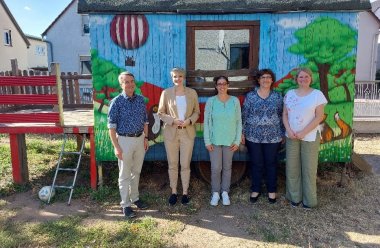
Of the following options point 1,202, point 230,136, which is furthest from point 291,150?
point 1,202

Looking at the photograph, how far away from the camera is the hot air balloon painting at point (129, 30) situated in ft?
17.1

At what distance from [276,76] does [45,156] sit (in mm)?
5370

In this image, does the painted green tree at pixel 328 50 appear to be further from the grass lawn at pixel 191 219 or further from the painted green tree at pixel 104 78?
the painted green tree at pixel 104 78

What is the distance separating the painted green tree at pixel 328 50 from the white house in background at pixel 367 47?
17.1 meters

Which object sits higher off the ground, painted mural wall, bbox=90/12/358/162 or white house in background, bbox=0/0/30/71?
white house in background, bbox=0/0/30/71

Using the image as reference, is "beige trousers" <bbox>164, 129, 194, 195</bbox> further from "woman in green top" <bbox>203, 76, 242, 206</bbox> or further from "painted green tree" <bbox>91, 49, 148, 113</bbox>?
"painted green tree" <bbox>91, 49, 148, 113</bbox>

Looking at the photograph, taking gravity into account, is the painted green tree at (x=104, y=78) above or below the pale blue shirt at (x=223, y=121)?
above

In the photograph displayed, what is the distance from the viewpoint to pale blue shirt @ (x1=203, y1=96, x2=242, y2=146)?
4.59 metres

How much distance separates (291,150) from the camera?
472 cm

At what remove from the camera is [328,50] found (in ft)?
17.1

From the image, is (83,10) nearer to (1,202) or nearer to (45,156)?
(1,202)

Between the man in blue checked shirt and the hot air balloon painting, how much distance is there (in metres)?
1.16

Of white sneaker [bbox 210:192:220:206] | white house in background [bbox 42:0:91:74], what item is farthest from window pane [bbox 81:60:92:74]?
white sneaker [bbox 210:192:220:206]

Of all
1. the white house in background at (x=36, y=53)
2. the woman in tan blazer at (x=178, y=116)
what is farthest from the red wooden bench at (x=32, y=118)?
the white house in background at (x=36, y=53)
